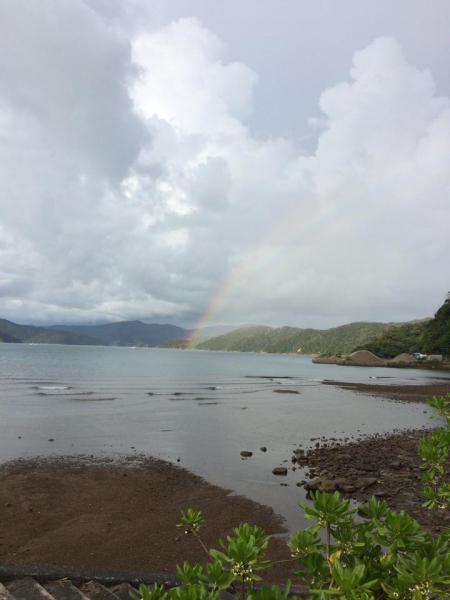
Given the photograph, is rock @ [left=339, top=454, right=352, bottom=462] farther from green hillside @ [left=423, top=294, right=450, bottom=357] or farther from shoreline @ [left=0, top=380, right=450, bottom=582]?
green hillside @ [left=423, top=294, right=450, bottom=357]

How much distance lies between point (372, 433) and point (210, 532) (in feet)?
52.6

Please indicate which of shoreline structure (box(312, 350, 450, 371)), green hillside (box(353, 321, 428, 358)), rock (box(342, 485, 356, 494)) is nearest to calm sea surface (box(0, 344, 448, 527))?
rock (box(342, 485, 356, 494))

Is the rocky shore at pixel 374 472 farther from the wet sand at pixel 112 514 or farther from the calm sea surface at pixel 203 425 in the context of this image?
the wet sand at pixel 112 514

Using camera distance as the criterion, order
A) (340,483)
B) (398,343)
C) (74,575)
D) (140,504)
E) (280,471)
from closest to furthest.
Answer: (74,575) < (140,504) < (340,483) < (280,471) < (398,343)

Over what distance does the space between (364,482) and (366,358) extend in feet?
507

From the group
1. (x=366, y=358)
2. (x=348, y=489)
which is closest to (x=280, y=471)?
(x=348, y=489)

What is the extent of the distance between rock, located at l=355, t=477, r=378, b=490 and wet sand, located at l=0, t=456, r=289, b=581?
3649 mm

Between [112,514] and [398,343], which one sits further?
[398,343]

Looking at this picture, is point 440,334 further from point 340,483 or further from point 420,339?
point 340,483

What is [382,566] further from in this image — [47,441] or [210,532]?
[47,441]

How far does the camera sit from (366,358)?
155750 mm

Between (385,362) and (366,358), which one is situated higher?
(366,358)

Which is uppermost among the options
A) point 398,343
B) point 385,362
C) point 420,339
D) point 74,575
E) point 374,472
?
point 420,339

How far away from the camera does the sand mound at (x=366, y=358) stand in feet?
498
